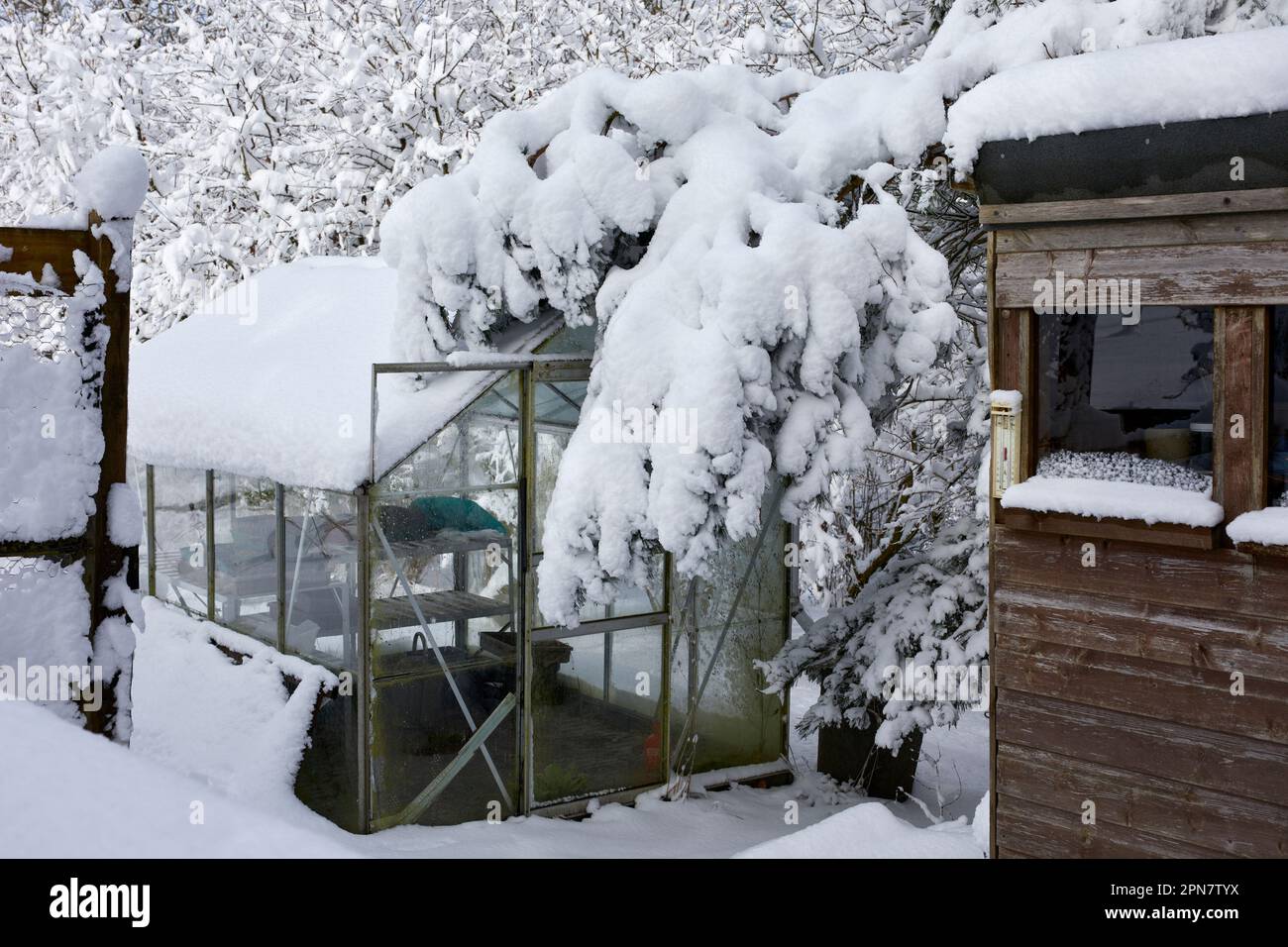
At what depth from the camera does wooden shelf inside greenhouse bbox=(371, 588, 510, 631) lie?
877 cm

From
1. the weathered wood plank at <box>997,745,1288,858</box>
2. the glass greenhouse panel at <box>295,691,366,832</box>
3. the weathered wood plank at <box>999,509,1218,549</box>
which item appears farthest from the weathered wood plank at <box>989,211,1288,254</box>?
the glass greenhouse panel at <box>295,691,366,832</box>

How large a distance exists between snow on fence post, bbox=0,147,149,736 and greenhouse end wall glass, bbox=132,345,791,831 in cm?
351

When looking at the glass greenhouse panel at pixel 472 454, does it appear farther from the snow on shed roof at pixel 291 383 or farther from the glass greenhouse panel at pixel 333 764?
the glass greenhouse panel at pixel 333 764

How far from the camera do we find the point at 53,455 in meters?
4.71

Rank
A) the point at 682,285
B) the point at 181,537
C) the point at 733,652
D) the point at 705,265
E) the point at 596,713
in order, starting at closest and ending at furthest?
the point at 705,265
the point at 682,285
the point at 596,713
the point at 733,652
the point at 181,537

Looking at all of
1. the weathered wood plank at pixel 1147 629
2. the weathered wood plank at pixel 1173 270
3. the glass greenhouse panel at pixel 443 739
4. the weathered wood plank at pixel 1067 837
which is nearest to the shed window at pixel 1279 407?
the weathered wood plank at pixel 1173 270

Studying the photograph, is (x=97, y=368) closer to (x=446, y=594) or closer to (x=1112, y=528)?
(x=1112, y=528)

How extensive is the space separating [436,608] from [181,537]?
341cm

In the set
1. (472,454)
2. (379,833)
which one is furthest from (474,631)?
(379,833)

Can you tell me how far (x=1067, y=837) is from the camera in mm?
5367

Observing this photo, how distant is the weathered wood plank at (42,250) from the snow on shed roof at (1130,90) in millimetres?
3474

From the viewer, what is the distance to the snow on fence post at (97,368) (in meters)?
4.71
